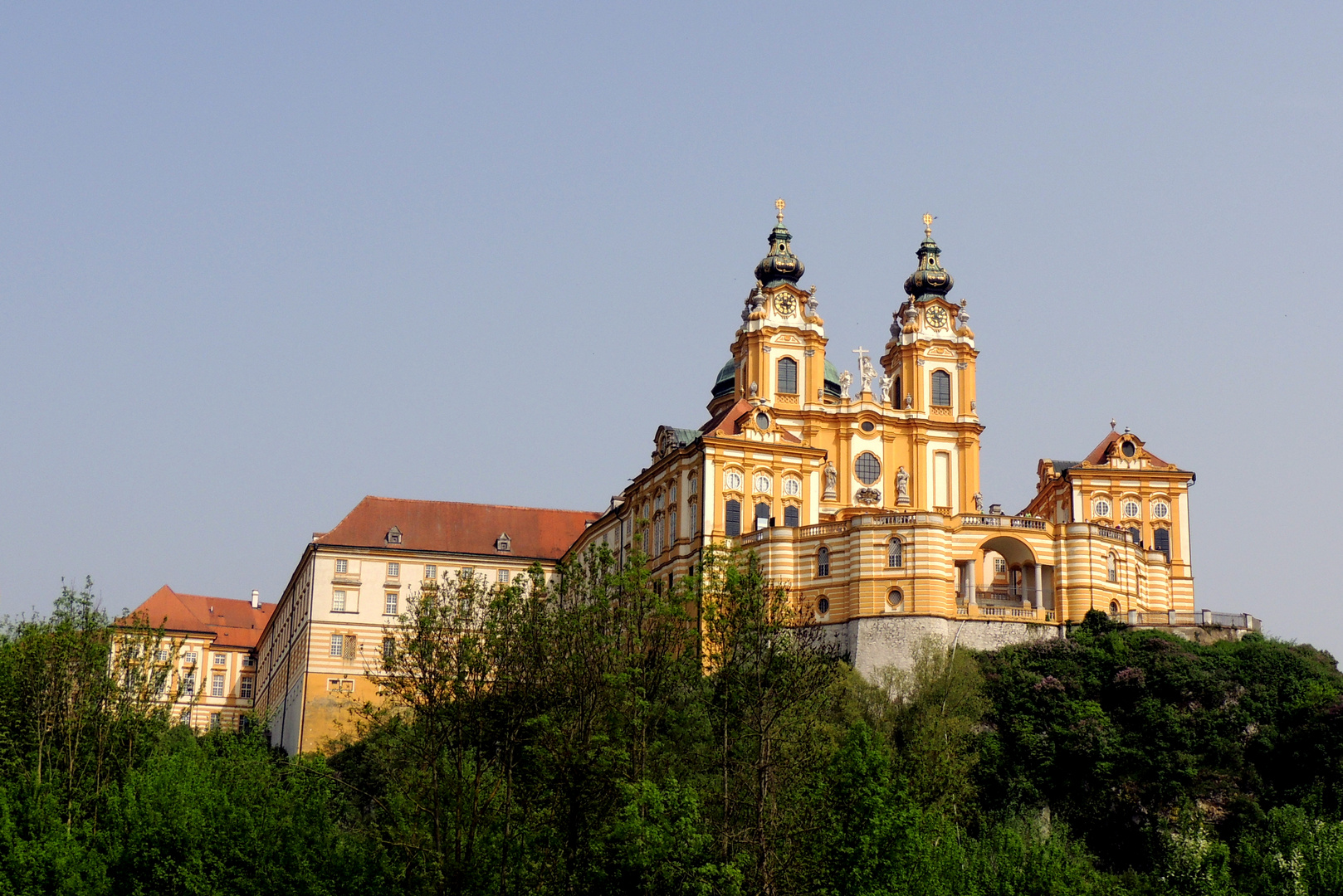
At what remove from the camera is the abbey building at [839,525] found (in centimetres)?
6881

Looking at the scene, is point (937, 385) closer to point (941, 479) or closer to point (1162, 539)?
point (941, 479)

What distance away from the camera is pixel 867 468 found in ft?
265

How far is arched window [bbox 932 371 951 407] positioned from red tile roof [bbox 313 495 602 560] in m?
23.3

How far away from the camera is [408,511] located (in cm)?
9281

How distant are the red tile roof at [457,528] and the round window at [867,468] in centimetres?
2098

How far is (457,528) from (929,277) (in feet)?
95.4

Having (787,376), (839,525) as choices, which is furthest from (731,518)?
(787,376)

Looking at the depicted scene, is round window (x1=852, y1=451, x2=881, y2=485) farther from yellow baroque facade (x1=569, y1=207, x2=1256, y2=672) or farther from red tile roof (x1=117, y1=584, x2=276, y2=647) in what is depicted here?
red tile roof (x1=117, y1=584, x2=276, y2=647)

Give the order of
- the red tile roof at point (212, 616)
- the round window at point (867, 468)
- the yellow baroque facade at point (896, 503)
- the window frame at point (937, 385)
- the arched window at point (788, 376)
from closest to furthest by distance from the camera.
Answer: the yellow baroque facade at point (896, 503), the round window at point (867, 468), the arched window at point (788, 376), the window frame at point (937, 385), the red tile roof at point (212, 616)

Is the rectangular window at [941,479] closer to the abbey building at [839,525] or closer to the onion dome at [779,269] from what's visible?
the abbey building at [839,525]

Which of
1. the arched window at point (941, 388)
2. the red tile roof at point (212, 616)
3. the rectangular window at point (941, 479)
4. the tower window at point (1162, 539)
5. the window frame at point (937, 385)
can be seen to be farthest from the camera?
the red tile roof at point (212, 616)

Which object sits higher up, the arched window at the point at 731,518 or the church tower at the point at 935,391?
the church tower at the point at 935,391

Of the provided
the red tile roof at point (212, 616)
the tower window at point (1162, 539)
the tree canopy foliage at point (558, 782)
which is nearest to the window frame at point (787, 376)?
the tower window at point (1162, 539)

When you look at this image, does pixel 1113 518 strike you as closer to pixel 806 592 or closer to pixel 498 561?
pixel 806 592
